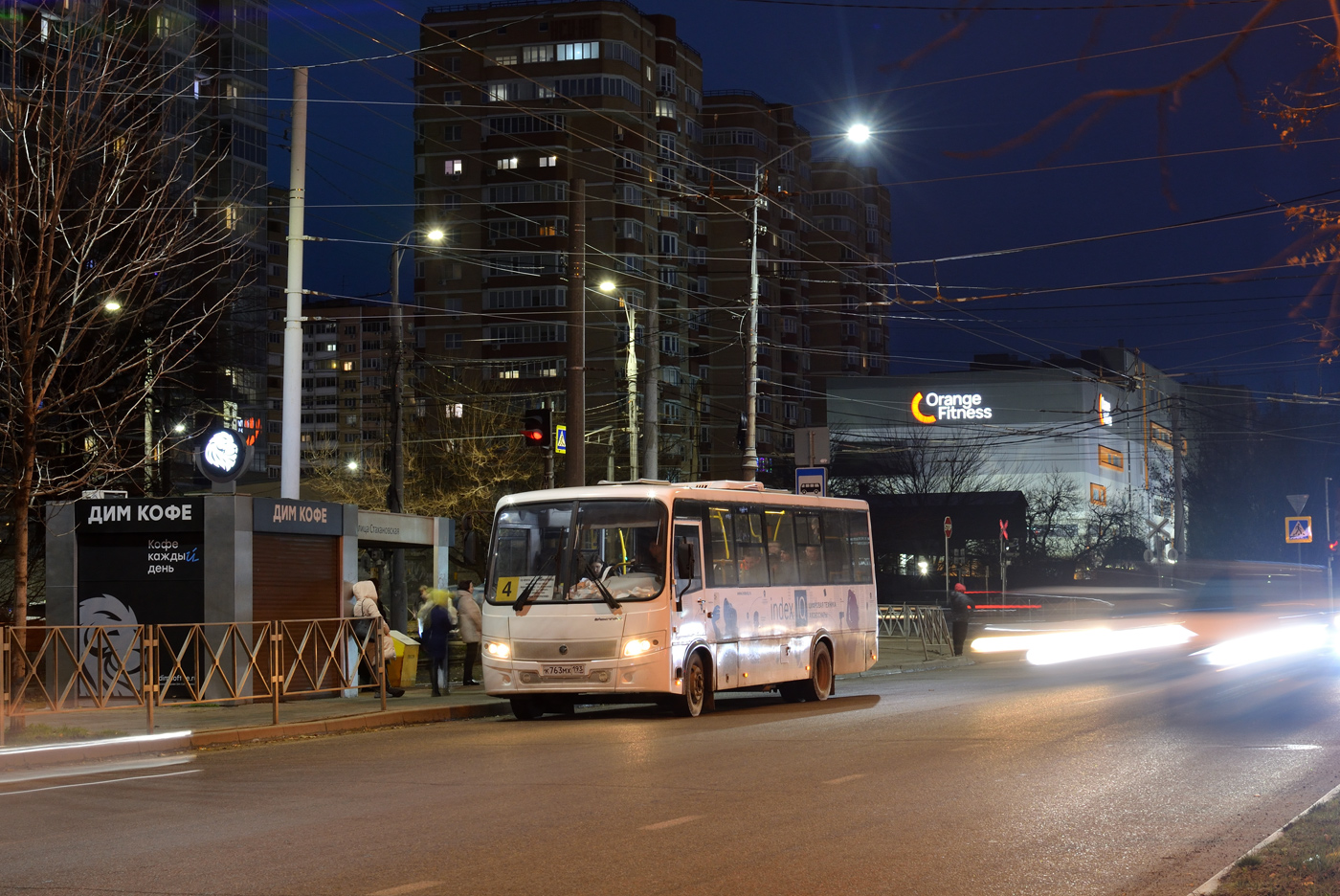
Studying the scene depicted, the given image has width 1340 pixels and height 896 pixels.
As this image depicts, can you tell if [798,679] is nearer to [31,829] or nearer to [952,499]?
[31,829]

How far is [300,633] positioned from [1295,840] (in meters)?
14.8

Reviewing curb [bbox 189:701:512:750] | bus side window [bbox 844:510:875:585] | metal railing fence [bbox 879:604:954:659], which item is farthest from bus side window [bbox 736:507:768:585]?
metal railing fence [bbox 879:604:954:659]

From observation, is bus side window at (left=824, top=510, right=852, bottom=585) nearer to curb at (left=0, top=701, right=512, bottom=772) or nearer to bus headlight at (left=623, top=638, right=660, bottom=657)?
bus headlight at (left=623, top=638, right=660, bottom=657)

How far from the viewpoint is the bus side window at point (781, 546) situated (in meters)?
20.9

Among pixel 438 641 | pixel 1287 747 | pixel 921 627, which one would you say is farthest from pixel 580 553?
pixel 921 627

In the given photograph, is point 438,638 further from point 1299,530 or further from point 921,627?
point 1299,530

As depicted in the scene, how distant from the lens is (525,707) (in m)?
19.0

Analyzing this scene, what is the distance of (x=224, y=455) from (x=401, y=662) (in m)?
4.27

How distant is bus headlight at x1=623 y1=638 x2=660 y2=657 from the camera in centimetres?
1780

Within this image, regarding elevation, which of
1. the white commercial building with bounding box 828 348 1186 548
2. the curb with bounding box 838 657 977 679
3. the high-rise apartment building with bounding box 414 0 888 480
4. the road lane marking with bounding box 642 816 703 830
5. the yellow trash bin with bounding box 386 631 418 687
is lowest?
the curb with bounding box 838 657 977 679

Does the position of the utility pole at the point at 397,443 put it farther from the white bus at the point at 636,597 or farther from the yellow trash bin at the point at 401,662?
the white bus at the point at 636,597

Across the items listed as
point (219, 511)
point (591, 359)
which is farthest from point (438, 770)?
point (591, 359)

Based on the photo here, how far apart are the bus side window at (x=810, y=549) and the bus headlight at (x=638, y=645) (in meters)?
4.35

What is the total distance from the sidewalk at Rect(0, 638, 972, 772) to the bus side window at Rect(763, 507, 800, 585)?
431cm
